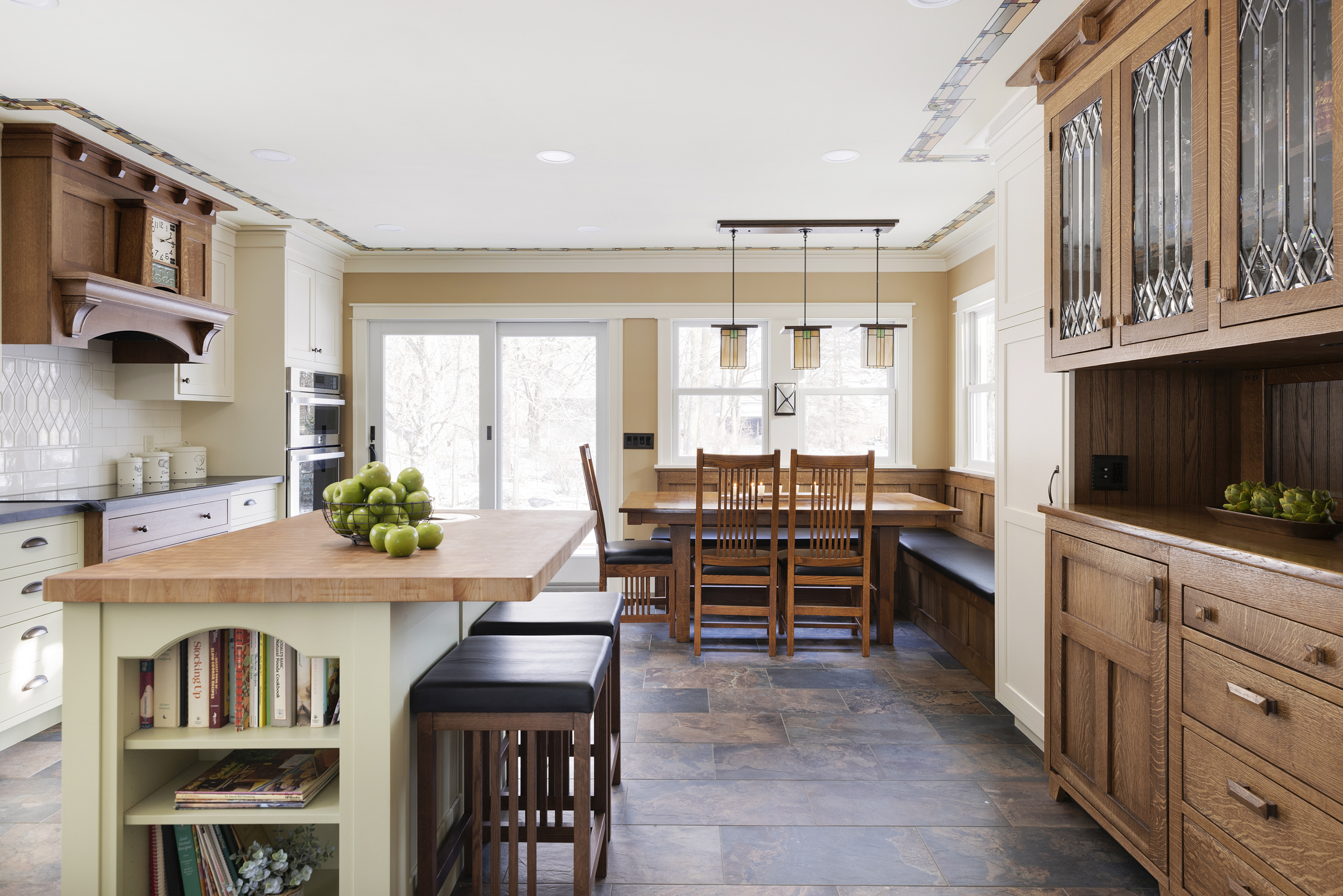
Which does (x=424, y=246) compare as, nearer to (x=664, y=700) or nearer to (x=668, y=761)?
(x=664, y=700)

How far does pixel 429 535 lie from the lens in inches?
70.9

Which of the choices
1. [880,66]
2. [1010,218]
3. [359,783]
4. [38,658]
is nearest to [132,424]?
[38,658]

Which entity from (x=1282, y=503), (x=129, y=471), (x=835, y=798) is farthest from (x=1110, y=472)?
(x=129, y=471)

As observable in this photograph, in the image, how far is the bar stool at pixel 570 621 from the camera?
2.22 m

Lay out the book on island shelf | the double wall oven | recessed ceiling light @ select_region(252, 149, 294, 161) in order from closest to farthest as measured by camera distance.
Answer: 1. the book on island shelf
2. recessed ceiling light @ select_region(252, 149, 294, 161)
3. the double wall oven

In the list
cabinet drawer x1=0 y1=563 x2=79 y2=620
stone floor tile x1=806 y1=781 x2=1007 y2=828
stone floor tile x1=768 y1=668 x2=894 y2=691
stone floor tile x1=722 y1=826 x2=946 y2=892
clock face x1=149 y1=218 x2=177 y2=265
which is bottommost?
stone floor tile x1=722 y1=826 x2=946 y2=892

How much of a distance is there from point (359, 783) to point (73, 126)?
3135 mm

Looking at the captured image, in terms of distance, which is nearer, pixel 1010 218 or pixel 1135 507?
pixel 1135 507

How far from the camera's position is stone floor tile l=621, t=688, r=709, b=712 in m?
3.27

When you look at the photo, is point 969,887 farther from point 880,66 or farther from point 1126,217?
point 880,66

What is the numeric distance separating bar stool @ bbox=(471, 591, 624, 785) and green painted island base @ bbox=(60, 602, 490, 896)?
587mm

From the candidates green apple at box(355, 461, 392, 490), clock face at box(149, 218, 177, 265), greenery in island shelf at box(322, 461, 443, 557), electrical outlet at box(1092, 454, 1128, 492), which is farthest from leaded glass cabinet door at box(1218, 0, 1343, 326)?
clock face at box(149, 218, 177, 265)

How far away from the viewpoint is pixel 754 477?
12.6ft

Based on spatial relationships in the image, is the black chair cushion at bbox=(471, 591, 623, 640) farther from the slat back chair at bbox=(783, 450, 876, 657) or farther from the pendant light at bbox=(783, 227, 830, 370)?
the pendant light at bbox=(783, 227, 830, 370)
